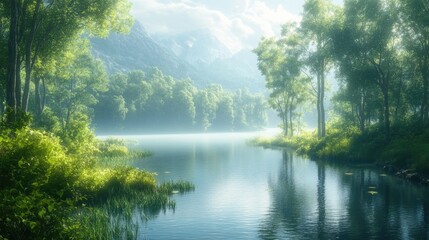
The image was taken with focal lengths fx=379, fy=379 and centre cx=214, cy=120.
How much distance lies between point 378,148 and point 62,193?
40990 millimetres

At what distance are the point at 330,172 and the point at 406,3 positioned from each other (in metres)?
20.1

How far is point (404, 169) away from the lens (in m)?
34.7

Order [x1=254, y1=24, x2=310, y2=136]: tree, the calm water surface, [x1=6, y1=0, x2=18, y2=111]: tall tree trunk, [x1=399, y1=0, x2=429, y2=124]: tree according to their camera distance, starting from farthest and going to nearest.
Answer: [x1=254, y1=24, x2=310, y2=136]: tree, [x1=399, y1=0, x2=429, y2=124]: tree, [x1=6, y1=0, x2=18, y2=111]: tall tree trunk, the calm water surface

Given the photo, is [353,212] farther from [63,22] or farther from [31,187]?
[63,22]

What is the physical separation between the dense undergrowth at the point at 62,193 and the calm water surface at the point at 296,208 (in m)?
1.68

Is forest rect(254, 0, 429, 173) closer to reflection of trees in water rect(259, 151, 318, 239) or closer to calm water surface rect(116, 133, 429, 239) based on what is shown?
calm water surface rect(116, 133, 429, 239)

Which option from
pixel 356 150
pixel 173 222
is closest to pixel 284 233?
pixel 173 222

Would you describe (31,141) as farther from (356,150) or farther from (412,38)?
(412,38)

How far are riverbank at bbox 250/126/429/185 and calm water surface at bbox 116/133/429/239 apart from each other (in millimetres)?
1980

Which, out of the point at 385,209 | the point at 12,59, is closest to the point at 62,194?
the point at 12,59

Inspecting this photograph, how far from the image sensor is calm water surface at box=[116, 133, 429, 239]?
59.9 feet

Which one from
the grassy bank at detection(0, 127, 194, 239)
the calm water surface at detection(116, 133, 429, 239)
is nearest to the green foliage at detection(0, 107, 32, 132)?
the grassy bank at detection(0, 127, 194, 239)

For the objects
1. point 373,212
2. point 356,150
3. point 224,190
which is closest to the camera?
point 373,212

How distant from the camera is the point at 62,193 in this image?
1073 cm
